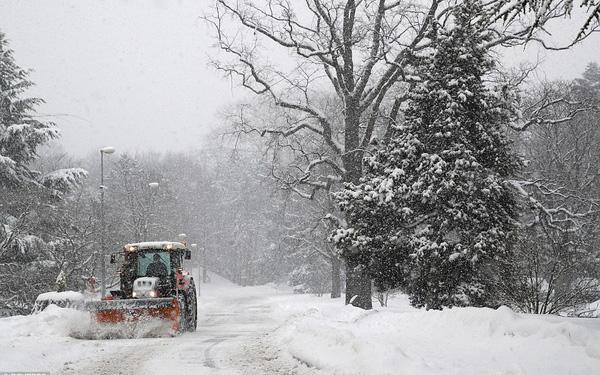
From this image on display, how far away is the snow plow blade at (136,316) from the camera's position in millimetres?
13758

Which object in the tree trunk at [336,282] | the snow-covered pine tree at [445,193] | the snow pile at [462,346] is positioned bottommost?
the tree trunk at [336,282]

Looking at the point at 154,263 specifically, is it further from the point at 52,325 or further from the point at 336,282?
the point at 336,282

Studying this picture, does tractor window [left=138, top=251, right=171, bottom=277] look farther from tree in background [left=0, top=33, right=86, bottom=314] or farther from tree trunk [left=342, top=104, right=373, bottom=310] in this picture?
tree in background [left=0, top=33, right=86, bottom=314]

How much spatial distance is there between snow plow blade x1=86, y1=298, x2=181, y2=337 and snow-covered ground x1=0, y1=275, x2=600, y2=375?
29.0 inches

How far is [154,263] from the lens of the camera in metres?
16.0

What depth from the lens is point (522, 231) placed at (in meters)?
14.6

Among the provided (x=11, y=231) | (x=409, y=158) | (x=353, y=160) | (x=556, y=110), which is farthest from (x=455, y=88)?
(x=556, y=110)

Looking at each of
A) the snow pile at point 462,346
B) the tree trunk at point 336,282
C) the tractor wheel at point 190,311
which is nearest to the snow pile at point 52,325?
the tractor wheel at point 190,311

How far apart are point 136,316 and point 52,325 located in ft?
7.09

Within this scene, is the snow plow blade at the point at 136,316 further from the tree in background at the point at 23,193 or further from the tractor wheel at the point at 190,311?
the tree in background at the point at 23,193

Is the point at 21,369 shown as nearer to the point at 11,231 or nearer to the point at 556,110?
the point at 11,231

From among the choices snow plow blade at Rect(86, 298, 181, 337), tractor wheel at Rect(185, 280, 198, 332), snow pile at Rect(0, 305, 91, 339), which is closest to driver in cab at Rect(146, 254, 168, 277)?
tractor wheel at Rect(185, 280, 198, 332)

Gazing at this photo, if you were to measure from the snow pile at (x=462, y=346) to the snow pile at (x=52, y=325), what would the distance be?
6.11 meters

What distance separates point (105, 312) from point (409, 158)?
8.23 m
